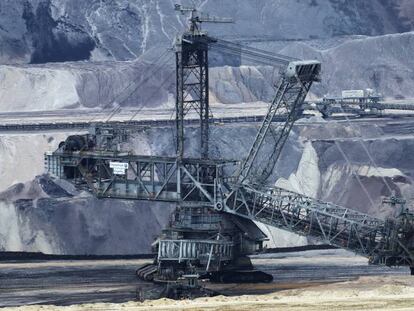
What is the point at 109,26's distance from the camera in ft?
499

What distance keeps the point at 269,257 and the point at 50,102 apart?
160 feet

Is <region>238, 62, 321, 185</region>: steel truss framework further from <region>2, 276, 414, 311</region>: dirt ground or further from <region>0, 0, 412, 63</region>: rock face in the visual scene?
<region>0, 0, 412, 63</region>: rock face

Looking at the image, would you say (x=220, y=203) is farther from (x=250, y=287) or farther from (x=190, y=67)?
(x=190, y=67)

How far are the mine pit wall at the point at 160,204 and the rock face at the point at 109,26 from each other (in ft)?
109

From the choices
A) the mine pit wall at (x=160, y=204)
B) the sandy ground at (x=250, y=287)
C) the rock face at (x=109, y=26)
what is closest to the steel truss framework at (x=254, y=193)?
the sandy ground at (x=250, y=287)

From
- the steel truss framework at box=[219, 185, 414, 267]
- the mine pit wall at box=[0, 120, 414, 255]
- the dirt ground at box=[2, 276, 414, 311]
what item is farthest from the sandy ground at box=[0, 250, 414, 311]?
the mine pit wall at box=[0, 120, 414, 255]

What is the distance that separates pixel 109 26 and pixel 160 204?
178ft

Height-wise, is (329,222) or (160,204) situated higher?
(329,222)

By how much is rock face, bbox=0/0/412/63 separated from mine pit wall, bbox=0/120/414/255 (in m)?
33.2

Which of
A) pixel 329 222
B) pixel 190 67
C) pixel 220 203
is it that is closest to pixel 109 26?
pixel 190 67

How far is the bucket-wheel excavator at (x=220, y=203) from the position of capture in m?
73.7

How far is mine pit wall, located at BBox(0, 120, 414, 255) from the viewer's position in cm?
9644

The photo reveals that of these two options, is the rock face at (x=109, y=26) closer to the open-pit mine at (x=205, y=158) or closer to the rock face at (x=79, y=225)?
the open-pit mine at (x=205, y=158)

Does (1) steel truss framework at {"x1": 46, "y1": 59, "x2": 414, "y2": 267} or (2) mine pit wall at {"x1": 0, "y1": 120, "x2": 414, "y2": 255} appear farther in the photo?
(2) mine pit wall at {"x1": 0, "y1": 120, "x2": 414, "y2": 255}
